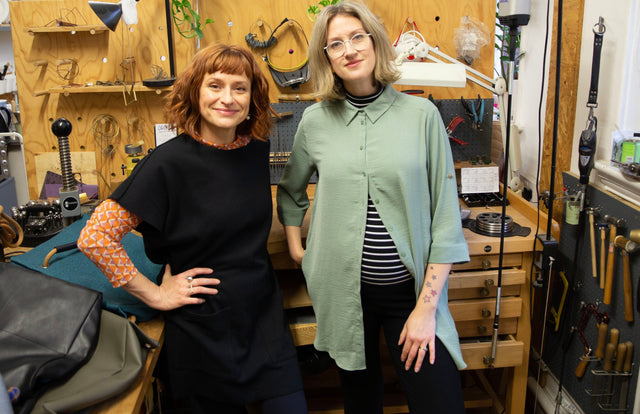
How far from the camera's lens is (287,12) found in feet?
8.57

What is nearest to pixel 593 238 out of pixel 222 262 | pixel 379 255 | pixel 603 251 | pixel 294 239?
pixel 603 251

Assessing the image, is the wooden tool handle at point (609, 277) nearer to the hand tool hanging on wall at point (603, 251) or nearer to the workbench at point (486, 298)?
the hand tool hanging on wall at point (603, 251)

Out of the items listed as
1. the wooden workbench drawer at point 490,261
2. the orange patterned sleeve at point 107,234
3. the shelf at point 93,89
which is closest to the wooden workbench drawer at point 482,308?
the wooden workbench drawer at point 490,261

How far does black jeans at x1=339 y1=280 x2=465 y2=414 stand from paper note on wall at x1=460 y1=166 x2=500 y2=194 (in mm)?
940

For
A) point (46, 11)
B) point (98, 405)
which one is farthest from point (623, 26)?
point (46, 11)

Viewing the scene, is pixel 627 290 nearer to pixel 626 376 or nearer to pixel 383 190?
pixel 626 376

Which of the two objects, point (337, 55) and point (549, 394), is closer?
point (337, 55)

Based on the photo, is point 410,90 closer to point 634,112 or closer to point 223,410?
point 634,112

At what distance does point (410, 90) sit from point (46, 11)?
5.49ft

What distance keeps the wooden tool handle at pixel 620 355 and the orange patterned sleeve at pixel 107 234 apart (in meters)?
1.50

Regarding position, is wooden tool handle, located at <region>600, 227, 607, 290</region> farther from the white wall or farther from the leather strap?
the leather strap

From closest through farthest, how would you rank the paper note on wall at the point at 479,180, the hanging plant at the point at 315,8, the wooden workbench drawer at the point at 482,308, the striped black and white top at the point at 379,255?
the striped black and white top at the point at 379,255, the wooden workbench drawer at the point at 482,308, the paper note on wall at the point at 479,180, the hanging plant at the point at 315,8

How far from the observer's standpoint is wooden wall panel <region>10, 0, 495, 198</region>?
8.47 feet

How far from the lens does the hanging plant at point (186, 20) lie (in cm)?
248
